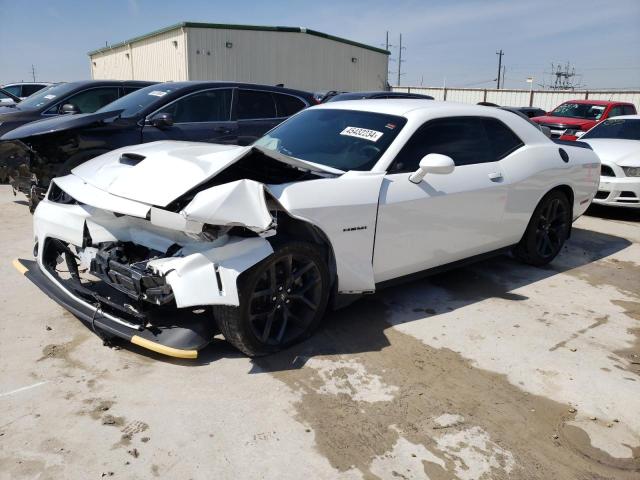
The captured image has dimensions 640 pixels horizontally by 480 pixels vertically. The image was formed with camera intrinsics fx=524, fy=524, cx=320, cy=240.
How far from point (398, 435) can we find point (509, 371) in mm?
1051

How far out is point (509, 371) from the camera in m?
3.27

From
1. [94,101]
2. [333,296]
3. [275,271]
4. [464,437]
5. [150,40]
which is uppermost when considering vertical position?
[150,40]

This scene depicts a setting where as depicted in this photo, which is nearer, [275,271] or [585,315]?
[275,271]

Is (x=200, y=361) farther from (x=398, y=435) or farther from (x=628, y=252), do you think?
(x=628, y=252)

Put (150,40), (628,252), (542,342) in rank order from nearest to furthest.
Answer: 1. (542,342)
2. (628,252)
3. (150,40)

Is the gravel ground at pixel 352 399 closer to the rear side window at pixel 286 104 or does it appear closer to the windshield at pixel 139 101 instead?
the windshield at pixel 139 101

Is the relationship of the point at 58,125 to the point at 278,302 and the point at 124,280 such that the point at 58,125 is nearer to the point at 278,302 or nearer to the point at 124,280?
the point at 124,280

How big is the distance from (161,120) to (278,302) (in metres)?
3.76

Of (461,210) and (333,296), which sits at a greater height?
(461,210)

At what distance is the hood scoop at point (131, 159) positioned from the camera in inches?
132

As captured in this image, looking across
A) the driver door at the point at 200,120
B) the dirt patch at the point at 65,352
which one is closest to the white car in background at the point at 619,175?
the driver door at the point at 200,120

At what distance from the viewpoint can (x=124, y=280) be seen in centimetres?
298

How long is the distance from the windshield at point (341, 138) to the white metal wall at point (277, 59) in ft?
77.9

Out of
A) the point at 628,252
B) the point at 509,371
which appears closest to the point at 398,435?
the point at 509,371
